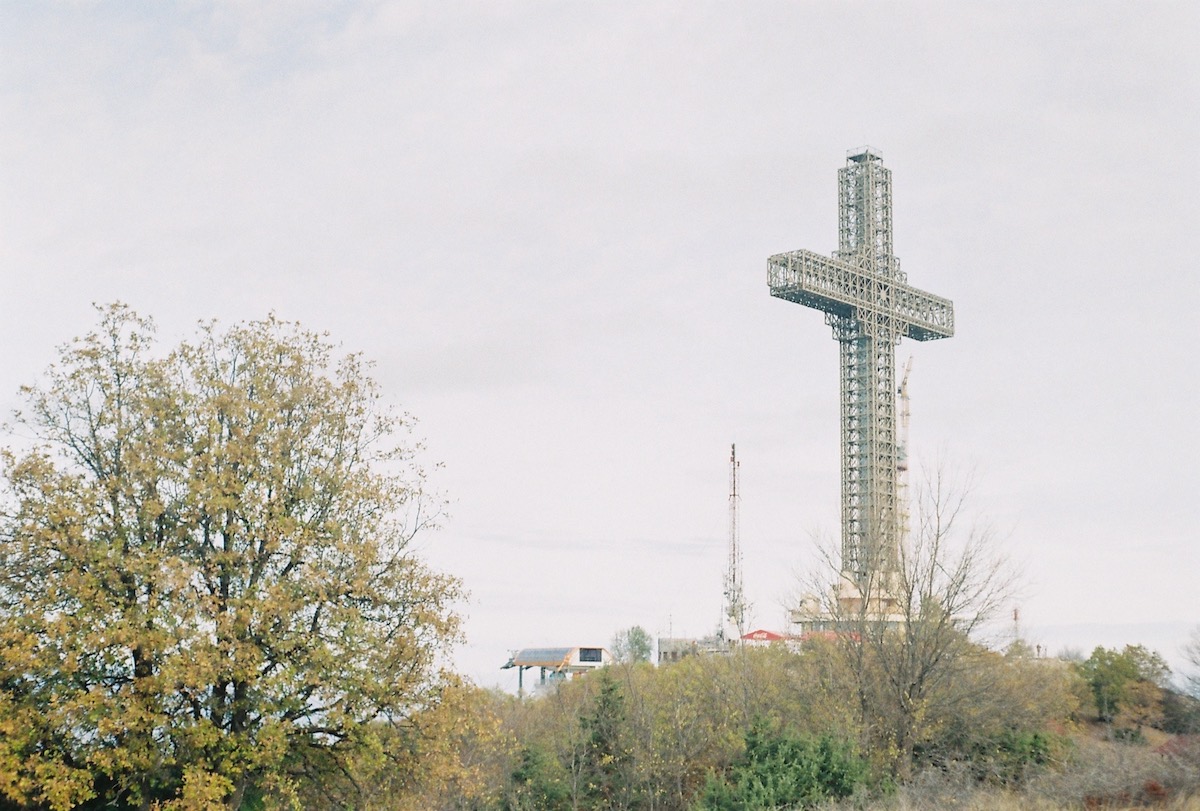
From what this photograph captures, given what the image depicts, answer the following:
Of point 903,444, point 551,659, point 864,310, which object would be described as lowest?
point 551,659

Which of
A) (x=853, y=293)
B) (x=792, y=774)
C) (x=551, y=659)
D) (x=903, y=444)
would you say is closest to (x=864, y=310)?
(x=853, y=293)

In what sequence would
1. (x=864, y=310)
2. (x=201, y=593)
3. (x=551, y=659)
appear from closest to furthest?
(x=201, y=593) → (x=864, y=310) → (x=551, y=659)

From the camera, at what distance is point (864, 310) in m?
78.9

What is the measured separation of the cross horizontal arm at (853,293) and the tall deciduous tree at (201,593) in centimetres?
5194

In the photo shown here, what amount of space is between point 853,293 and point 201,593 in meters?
62.0

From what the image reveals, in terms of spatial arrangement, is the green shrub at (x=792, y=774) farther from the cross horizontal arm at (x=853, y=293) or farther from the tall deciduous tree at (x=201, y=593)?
the cross horizontal arm at (x=853, y=293)

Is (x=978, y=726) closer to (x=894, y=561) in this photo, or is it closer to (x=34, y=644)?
(x=894, y=561)

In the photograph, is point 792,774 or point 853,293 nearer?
point 792,774

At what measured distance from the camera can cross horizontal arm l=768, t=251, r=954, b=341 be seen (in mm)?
75438

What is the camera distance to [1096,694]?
5978cm

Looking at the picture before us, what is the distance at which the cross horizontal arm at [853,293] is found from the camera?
75.4 m

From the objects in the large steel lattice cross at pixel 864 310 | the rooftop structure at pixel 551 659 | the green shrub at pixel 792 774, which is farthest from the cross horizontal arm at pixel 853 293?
the green shrub at pixel 792 774

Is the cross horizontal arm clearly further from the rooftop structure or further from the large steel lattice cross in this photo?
the rooftop structure

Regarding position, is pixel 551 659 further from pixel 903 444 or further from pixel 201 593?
pixel 201 593
